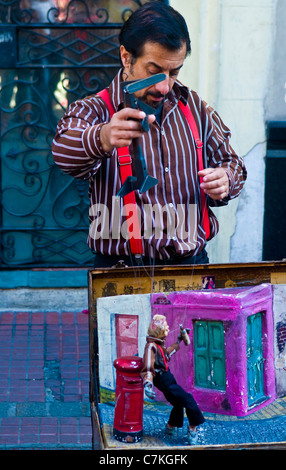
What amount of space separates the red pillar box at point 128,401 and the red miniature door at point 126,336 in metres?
0.11

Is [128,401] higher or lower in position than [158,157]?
lower

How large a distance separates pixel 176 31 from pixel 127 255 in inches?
27.5

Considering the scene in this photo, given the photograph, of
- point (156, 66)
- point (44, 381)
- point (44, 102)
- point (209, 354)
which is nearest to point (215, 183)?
point (156, 66)

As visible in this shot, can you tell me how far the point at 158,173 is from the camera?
220 cm

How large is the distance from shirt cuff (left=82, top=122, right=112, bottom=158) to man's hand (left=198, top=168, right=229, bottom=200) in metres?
0.32

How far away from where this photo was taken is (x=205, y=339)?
75.3 inches

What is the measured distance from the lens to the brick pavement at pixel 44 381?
3.70 metres

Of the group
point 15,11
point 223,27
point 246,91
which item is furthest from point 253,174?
point 15,11

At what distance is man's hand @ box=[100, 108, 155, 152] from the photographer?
67.2 inches

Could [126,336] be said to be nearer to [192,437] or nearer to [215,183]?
[192,437]

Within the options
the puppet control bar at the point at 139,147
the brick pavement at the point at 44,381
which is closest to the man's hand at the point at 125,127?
the puppet control bar at the point at 139,147

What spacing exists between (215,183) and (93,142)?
40 centimetres

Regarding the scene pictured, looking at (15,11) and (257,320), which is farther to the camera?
(15,11)

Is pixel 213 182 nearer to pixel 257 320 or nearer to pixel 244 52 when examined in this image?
pixel 257 320
